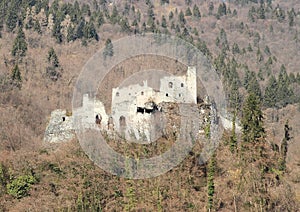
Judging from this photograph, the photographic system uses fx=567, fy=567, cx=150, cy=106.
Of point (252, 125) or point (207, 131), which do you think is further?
point (207, 131)

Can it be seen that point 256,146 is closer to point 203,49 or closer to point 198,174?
point 198,174

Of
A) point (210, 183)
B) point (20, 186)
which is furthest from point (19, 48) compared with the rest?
point (210, 183)

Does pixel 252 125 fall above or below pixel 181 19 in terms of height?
below

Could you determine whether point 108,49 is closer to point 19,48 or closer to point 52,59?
point 52,59

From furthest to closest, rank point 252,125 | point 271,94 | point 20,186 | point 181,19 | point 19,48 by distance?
point 181,19
point 19,48
point 271,94
point 252,125
point 20,186

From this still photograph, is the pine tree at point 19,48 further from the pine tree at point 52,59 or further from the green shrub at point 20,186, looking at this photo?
the green shrub at point 20,186

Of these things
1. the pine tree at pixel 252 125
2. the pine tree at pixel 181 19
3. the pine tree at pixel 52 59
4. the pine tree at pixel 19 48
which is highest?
the pine tree at pixel 181 19

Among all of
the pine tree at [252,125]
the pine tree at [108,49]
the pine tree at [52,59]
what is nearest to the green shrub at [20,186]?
the pine tree at [252,125]

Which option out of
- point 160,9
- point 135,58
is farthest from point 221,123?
point 160,9
